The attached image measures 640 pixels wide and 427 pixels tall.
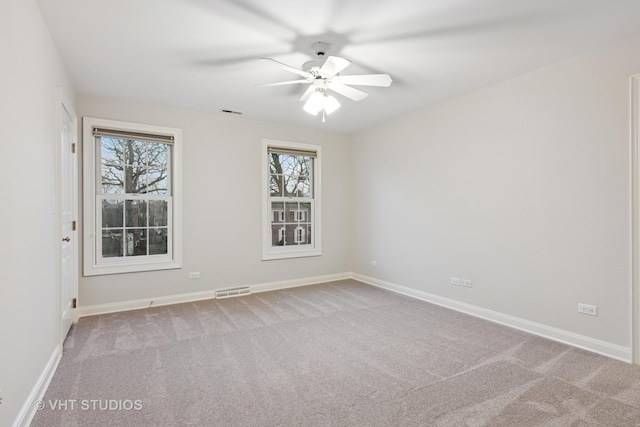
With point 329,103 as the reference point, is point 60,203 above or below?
below

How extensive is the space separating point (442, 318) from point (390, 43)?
115 inches

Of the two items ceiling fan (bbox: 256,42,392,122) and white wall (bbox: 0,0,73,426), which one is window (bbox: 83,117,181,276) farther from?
ceiling fan (bbox: 256,42,392,122)

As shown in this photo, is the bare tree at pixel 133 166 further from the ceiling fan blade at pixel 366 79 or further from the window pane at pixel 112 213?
the ceiling fan blade at pixel 366 79

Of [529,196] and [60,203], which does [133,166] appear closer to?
[60,203]

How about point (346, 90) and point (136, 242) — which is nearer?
point (346, 90)

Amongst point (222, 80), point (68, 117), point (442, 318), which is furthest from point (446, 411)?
point (68, 117)

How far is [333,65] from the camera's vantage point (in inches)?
104

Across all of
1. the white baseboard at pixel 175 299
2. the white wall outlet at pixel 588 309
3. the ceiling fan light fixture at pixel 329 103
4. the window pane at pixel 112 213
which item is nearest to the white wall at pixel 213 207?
the white baseboard at pixel 175 299

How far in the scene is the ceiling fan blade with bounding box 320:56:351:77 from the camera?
2.54 metres

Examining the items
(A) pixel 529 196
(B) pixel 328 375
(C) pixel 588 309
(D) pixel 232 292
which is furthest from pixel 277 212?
(C) pixel 588 309

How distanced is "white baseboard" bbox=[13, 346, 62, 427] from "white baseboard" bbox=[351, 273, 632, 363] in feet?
13.0

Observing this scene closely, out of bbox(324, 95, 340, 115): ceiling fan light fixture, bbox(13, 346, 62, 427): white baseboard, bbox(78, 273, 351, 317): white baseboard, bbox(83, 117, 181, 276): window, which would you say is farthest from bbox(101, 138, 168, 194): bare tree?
bbox(324, 95, 340, 115): ceiling fan light fixture

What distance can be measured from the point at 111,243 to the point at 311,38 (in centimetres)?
345

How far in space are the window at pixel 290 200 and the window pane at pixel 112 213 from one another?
1922mm
